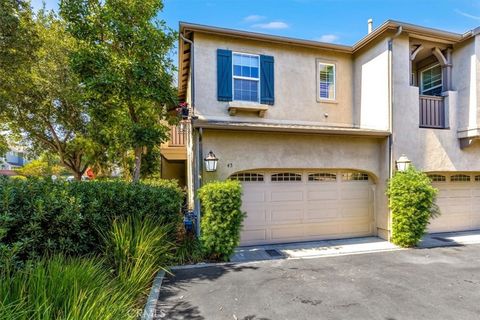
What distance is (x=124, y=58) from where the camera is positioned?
928cm

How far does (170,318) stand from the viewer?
4453mm

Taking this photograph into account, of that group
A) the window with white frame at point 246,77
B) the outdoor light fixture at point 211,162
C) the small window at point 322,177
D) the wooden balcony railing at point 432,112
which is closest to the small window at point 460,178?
the wooden balcony railing at point 432,112

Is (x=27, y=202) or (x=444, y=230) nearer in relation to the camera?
(x=27, y=202)

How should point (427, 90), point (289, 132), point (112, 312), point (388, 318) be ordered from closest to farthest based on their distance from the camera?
1. point (112, 312)
2. point (388, 318)
3. point (289, 132)
4. point (427, 90)

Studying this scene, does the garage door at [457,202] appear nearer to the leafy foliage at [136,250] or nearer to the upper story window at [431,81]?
the upper story window at [431,81]

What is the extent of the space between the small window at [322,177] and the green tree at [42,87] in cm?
935

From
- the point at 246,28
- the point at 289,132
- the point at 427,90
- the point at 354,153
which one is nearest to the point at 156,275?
the point at 289,132

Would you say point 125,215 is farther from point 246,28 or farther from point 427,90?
point 427,90

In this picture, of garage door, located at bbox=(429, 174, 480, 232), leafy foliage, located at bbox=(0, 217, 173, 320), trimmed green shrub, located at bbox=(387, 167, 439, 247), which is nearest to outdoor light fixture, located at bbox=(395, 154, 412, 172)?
trimmed green shrub, located at bbox=(387, 167, 439, 247)

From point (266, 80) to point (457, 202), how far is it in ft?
29.8

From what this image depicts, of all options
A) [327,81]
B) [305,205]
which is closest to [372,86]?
[327,81]

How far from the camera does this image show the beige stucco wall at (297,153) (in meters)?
8.12

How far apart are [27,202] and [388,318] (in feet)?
22.2

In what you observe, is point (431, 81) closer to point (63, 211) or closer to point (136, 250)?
point (136, 250)
